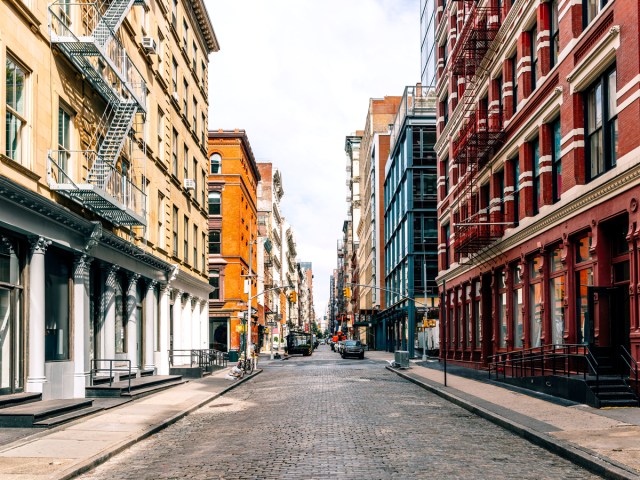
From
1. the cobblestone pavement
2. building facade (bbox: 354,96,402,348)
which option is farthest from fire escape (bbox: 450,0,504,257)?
building facade (bbox: 354,96,402,348)

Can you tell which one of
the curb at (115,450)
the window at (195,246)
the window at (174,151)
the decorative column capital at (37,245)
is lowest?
the curb at (115,450)

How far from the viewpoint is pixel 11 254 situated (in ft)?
55.2

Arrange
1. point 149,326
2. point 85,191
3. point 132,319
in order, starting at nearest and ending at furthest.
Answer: point 85,191
point 132,319
point 149,326

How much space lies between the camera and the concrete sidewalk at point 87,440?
1045 cm

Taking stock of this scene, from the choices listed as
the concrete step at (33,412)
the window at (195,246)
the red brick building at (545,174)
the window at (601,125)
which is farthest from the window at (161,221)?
the window at (601,125)

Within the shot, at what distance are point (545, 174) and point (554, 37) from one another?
4494 millimetres

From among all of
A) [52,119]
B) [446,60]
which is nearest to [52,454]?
[52,119]

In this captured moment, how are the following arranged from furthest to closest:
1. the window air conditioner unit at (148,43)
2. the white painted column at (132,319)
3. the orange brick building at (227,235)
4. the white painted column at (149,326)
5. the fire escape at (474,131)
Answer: the orange brick building at (227,235)
the fire escape at (474,131)
the white painted column at (149,326)
the window air conditioner unit at (148,43)
the white painted column at (132,319)

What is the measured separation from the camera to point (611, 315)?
64.3 ft

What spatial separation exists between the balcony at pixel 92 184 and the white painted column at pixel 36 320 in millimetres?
1867

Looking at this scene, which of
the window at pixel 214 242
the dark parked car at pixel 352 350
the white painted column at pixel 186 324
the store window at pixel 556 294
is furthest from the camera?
the window at pixel 214 242

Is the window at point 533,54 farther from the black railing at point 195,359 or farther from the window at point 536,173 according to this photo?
the black railing at point 195,359

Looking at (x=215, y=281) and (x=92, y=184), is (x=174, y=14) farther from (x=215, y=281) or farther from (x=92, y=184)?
(x=215, y=281)

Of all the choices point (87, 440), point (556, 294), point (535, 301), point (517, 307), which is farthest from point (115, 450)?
point (517, 307)
